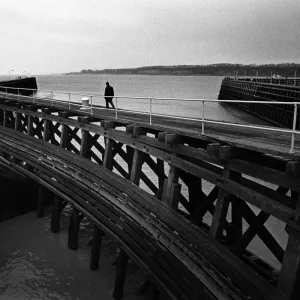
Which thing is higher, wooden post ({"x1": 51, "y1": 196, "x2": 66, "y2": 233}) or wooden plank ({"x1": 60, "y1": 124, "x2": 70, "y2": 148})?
wooden plank ({"x1": 60, "y1": 124, "x2": 70, "y2": 148})

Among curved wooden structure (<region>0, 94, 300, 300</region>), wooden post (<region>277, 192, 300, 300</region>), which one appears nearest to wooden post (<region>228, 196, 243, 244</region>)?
curved wooden structure (<region>0, 94, 300, 300</region>)

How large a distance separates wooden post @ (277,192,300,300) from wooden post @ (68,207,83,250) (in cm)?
748

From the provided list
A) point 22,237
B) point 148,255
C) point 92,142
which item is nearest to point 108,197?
point 148,255

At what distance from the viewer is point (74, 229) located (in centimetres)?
1152

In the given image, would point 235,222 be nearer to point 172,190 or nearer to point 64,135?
point 172,190

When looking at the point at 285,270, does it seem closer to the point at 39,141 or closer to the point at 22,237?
the point at 22,237

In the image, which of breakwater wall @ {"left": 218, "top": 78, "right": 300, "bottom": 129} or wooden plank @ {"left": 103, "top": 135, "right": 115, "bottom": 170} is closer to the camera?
wooden plank @ {"left": 103, "top": 135, "right": 115, "bottom": 170}

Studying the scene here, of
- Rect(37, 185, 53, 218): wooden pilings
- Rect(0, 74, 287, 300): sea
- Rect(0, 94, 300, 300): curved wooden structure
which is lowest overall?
Rect(0, 74, 287, 300): sea

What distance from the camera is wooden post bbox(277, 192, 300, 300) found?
5.23 meters

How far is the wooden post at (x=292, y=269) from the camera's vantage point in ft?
17.1

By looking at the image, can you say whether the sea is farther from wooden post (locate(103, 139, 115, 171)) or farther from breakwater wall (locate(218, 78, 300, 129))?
breakwater wall (locate(218, 78, 300, 129))

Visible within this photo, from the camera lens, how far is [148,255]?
8.24m

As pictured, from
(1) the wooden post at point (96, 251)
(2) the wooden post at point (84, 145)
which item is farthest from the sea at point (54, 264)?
(2) the wooden post at point (84, 145)

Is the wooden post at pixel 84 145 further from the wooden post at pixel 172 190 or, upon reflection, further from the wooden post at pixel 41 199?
the wooden post at pixel 172 190
